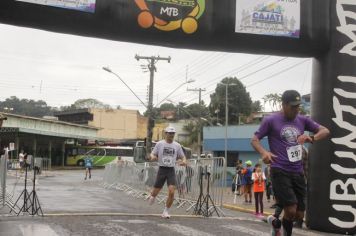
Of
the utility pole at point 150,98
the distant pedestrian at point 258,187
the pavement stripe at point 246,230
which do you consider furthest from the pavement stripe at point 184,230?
the utility pole at point 150,98

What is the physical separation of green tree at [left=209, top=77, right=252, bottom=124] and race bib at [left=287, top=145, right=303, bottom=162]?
79190 millimetres

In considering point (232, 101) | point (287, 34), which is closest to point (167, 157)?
point (287, 34)

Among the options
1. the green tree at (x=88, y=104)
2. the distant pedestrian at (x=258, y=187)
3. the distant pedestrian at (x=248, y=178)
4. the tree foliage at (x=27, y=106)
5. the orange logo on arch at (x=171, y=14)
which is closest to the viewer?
the orange logo on arch at (x=171, y=14)

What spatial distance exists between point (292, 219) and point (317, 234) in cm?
375

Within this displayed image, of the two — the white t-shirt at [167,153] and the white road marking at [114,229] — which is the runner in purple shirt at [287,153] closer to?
the white road marking at [114,229]

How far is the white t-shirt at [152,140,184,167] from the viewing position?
11.5 meters

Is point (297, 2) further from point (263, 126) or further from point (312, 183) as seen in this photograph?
point (263, 126)

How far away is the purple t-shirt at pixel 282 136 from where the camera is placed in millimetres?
6391

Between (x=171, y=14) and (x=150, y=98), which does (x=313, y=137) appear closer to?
(x=171, y=14)

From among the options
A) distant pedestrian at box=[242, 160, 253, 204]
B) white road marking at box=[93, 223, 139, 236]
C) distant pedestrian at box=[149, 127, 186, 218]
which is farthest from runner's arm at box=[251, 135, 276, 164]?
distant pedestrian at box=[242, 160, 253, 204]

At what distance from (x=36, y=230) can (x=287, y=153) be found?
13.8 ft

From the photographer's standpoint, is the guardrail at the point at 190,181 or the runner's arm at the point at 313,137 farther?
the guardrail at the point at 190,181

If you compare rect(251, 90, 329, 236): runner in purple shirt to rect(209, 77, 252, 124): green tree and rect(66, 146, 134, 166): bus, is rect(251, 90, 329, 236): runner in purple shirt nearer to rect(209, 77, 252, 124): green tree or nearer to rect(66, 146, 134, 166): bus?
rect(66, 146, 134, 166): bus

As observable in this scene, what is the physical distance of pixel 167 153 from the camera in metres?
11.5
